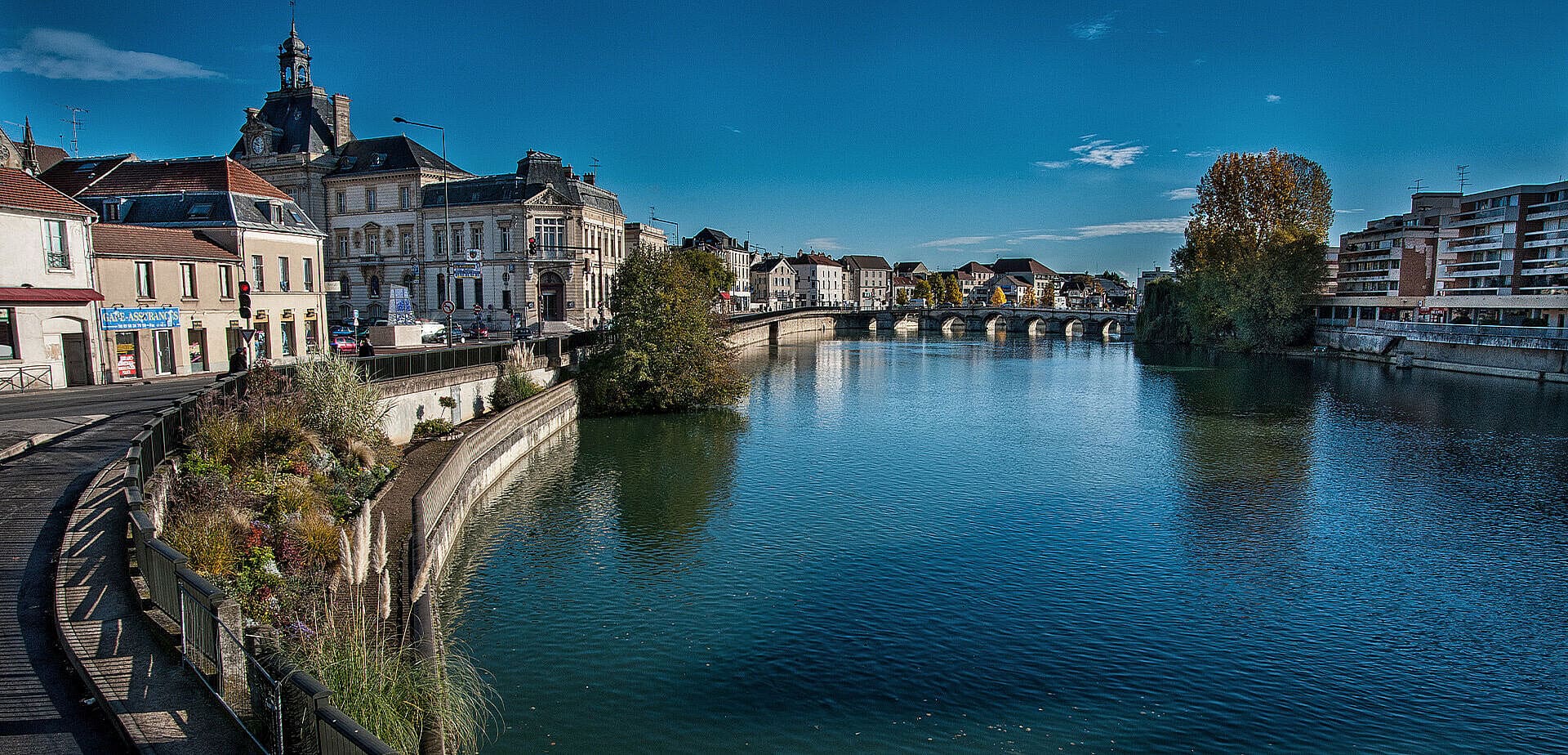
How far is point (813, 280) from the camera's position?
180 meters

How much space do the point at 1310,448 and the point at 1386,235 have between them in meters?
71.9

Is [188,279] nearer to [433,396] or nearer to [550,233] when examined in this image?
[433,396]

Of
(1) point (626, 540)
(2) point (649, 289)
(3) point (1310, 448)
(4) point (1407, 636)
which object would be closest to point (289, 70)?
(2) point (649, 289)

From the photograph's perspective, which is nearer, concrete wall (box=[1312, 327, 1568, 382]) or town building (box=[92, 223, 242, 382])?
town building (box=[92, 223, 242, 382])

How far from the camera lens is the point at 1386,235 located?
294ft

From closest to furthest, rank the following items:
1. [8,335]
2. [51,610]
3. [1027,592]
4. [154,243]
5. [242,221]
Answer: [51,610] < [1027,592] < [8,335] < [154,243] < [242,221]

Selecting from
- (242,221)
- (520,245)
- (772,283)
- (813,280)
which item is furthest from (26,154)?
(813,280)

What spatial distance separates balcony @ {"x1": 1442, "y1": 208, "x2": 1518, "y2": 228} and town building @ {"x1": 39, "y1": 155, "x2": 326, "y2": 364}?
86994mm

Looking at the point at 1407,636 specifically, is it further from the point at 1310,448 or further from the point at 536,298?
the point at 536,298

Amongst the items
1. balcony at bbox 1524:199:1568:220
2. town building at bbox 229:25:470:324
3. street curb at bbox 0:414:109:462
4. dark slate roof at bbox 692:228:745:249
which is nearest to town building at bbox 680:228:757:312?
dark slate roof at bbox 692:228:745:249

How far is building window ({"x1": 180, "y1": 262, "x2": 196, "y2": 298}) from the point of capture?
105 ft

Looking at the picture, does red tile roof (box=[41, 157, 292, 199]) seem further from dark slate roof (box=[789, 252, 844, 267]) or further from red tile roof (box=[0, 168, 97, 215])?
dark slate roof (box=[789, 252, 844, 267])

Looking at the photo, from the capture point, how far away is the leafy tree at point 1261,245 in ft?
243

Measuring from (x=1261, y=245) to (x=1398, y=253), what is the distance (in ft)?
74.2
